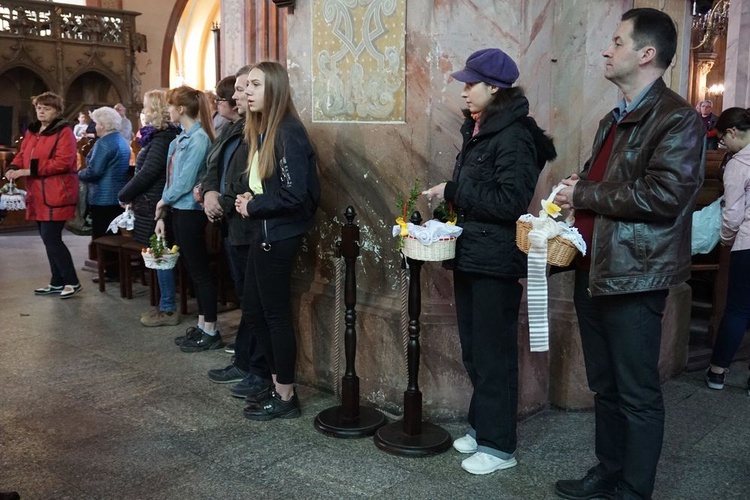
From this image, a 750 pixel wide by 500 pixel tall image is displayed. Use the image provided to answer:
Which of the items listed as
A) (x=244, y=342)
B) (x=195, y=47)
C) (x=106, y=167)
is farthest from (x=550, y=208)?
(x=195, y=47)

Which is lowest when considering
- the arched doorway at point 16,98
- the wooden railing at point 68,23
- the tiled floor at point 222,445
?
the tiled floor at point 222,445

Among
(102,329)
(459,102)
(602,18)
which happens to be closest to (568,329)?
(459,102)

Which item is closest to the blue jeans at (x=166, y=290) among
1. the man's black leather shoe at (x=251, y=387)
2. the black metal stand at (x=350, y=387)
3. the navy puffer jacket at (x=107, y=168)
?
the navy puffer jacket at (x=107, y=168)

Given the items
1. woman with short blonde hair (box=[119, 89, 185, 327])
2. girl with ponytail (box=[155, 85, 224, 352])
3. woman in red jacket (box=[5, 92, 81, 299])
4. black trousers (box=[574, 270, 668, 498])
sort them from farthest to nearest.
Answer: woman in red jacket (box=[5, 92, 81, 299]) < woman with short blonde hair (box=[119, 89, 185, 327]) < girl with ponytail (box=[155, 85, 224, 352]) < black trousers (box=[574, 270, 668, 498])

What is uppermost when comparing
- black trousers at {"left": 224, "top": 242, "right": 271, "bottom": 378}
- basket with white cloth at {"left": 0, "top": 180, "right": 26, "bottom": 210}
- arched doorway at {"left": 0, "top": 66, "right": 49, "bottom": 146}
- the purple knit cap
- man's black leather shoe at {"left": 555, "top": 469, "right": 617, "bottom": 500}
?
arched doorway at {"left": 0, "top": 66, "right": 49, "bottom": 146}

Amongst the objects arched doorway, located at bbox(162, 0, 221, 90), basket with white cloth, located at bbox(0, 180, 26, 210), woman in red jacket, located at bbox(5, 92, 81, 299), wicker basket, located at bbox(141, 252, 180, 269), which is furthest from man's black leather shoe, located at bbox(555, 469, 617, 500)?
arched doorway, located at bbox(162, 0, 221, 90)

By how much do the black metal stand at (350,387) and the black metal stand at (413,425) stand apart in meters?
0.14

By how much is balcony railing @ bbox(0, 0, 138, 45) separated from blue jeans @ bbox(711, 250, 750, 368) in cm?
1533

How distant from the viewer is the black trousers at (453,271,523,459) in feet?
10.5

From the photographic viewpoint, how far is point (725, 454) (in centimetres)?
350

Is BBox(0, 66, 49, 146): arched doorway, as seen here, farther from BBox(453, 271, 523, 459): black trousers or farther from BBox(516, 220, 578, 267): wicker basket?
BBox(516, 220, 578, 267): wicker basket

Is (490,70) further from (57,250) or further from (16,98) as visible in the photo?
(16,98)

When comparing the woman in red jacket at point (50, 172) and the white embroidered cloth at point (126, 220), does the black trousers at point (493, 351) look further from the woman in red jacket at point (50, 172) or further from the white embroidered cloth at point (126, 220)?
the woman in red jacket at point (50, 172)

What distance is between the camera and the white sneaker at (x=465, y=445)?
3.48 m
